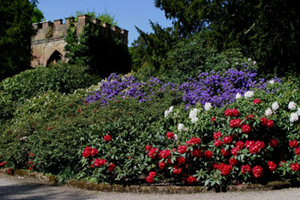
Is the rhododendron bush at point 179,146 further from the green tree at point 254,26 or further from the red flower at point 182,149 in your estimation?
the green tree at point 254,26

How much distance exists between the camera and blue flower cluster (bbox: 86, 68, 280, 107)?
8.62 meters

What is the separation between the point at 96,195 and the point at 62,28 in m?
20.5

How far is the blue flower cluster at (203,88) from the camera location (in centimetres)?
862

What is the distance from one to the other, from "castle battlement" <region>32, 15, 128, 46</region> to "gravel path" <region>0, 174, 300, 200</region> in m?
17.9

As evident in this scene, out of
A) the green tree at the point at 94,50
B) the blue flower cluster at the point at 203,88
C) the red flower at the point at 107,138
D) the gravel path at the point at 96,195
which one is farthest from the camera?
the green tree at the point at 94,50

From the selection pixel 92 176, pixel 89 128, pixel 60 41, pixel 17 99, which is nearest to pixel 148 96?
pixel 89 128

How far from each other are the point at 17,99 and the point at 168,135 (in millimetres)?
8559

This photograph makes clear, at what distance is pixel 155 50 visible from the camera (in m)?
15.5

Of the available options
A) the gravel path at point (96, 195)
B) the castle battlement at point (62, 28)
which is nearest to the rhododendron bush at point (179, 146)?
the gravel path at point (96, 195)

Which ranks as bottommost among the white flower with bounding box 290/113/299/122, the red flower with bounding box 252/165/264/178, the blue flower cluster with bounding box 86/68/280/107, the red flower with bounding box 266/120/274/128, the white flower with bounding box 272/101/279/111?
the red flower with bounding box 252/165/264/178

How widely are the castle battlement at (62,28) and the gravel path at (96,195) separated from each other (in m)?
17.9

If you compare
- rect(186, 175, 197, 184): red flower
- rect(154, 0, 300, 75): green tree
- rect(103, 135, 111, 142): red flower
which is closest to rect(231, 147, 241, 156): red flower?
rect(186, 175, 197, 184): red flower

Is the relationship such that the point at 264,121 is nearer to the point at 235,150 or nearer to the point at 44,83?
the point at 235,150

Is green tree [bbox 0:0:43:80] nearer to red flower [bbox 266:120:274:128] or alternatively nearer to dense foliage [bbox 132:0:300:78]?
dense foliage [bbox 132:0:300:78]
